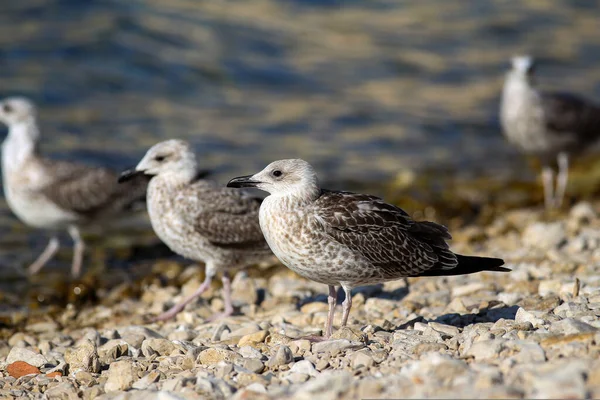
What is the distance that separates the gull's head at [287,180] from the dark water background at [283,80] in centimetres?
436

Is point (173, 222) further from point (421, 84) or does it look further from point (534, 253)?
point (421, 84)

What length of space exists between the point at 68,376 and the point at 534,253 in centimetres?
440

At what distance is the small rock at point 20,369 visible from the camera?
530 cm

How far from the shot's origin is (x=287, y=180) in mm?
5543

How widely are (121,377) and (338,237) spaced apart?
161 cm

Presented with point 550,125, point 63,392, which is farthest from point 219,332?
point 550,125

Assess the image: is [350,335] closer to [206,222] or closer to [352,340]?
[352,340]

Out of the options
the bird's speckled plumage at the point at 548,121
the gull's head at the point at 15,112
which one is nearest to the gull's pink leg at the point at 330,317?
the gull's head at the point at 15,112

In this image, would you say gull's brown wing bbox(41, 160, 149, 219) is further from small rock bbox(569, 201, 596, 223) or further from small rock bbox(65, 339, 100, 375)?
small rock bbox(569, 201, 596, 223)

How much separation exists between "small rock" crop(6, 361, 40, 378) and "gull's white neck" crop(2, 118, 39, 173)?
4081 mm

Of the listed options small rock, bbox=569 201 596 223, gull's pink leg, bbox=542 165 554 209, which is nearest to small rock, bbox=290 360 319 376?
small rock, bbox=569 201 596 223

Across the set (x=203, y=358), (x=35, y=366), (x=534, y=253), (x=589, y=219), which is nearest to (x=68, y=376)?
(x=35, y=366)

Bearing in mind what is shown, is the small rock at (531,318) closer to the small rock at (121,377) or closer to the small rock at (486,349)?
the small rock at (486,349)

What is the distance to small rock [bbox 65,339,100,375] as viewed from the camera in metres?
5.19
